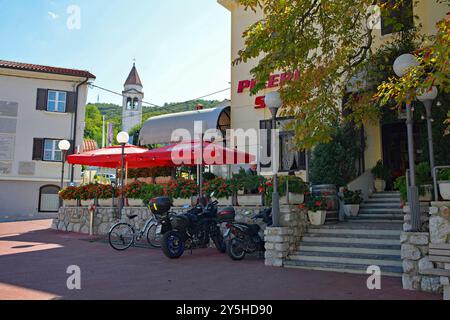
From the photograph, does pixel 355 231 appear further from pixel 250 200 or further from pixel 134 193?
pixel 134 193

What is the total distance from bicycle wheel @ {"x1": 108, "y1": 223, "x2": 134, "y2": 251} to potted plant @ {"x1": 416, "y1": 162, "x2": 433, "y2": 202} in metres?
6.84

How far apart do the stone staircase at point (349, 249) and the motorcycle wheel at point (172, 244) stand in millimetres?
2377

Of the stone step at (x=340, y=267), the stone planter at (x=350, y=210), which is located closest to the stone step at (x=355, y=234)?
Answer: the stone step at (x=340, y=267)

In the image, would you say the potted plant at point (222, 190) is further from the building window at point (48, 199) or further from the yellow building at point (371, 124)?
the building window at point (48, 199)

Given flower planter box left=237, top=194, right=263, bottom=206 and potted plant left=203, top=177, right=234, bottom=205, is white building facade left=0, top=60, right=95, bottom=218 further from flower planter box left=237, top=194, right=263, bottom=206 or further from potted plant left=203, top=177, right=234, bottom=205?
flower planter box left=237, top=194, right=263, bottom=206

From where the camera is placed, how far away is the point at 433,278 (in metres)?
5.18

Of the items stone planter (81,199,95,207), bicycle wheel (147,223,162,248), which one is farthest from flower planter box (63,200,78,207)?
bicycle wheel (147,223,162,248)

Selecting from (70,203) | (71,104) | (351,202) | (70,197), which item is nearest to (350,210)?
(351,202)

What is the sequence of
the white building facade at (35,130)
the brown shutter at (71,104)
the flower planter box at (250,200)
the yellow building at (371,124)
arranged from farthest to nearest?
1. the brown shutter at (71,104)
2. the white building facade at (35,130)
3. the yellow building at (371,124)
4. the flower planter box at (250,200)

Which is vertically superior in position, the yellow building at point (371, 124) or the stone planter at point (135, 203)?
the yellow building at point (371, 124)

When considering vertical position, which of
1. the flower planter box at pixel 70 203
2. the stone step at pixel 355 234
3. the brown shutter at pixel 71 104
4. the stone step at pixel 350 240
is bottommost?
the stone step at pixel 350 240

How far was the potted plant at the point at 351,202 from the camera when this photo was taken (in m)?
9.87

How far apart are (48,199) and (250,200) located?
1785 centimetres
